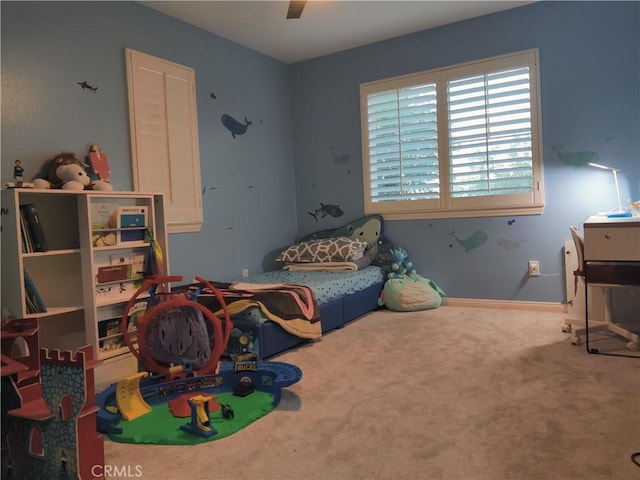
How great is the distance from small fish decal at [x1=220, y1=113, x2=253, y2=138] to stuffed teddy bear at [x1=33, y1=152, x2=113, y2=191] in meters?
1.55

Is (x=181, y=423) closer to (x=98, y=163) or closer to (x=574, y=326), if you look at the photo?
(x=98, y=163)

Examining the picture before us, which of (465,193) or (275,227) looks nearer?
(465,193)

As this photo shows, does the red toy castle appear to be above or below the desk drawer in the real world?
below

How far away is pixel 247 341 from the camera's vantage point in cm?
280

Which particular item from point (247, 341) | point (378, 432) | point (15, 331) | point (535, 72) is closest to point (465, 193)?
point (535, 72)

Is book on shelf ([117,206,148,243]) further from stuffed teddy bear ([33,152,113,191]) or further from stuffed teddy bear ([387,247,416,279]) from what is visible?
stuffed teddy bear ([387,247,416,279])

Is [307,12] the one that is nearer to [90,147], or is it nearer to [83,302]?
[90,147]

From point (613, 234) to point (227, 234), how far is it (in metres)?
2.85

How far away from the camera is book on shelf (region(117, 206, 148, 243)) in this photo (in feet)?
9.14

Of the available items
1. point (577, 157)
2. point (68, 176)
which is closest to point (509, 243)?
point (577, 157)

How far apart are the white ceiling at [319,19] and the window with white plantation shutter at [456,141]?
1.37 feet

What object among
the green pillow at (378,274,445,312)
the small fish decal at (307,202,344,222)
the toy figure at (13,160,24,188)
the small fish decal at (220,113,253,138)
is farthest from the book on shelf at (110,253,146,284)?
the small fish decal at (307,202,344,222)

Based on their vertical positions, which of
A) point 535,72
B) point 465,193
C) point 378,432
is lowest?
point 378,432

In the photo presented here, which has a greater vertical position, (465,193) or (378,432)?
(465,193)
